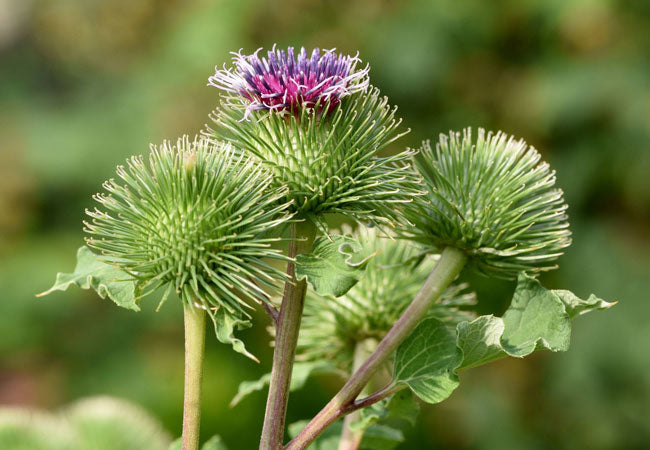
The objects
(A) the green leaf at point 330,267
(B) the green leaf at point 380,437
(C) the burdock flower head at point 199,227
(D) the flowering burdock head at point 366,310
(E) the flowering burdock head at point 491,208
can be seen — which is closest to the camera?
(A) the green leaf at point 330,267

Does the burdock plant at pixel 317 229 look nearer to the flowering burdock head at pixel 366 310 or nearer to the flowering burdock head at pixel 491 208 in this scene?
the flowering burdock head at pixel 491 208

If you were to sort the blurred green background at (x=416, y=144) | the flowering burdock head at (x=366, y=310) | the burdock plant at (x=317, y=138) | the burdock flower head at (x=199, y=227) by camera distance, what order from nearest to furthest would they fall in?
the burdock flower head at (x=199, y=227) → the burdock plant at (x=317, y=138) → the flowering burdock head at (x=366, y=310) → the blurred green background at (x=416, y=144)

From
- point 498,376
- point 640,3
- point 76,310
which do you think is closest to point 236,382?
point 76,310

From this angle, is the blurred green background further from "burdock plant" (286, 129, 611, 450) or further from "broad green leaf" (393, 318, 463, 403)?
"broad green leaf" (393, 318, 463, 403)

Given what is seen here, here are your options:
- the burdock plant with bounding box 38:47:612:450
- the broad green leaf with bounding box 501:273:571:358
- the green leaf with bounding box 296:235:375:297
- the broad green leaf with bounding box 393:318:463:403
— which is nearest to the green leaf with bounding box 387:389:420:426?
the burdock plant with bounding box 38:47:612:450

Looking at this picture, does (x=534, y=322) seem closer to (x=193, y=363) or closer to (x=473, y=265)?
(x=473, y=265)

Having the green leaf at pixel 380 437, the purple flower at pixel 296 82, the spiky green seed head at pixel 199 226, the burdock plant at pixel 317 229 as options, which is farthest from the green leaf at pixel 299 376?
the purple flower at pixel 296 82

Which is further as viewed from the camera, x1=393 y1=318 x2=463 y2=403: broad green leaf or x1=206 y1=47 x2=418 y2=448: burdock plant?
x1=206 y1=47 x2=418 y2=448: burdock plant
